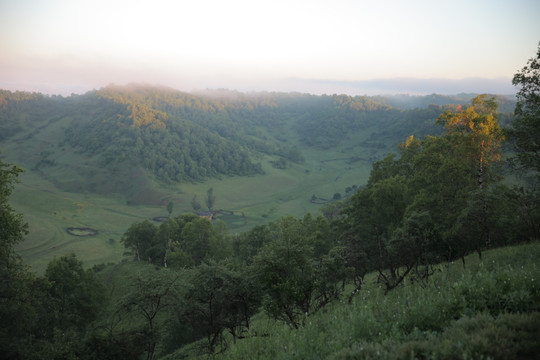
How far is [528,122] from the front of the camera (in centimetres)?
1884

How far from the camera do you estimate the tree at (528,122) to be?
18688mm

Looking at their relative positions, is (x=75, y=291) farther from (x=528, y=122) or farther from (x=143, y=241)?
(x=528, y=122)

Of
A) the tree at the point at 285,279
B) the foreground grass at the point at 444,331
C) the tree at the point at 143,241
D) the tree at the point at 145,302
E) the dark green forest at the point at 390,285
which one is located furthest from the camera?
the tree at the point at 143,241

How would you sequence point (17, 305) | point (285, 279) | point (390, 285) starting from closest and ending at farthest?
point (285, 279) < point (390, 285) < point (17, 305)

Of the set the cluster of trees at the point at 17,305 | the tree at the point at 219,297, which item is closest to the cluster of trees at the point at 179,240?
the cluster of trees at the point at 17,305

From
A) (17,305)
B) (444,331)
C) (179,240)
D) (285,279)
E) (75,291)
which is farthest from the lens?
(179,240)

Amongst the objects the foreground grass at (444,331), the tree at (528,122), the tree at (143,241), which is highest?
the tree at (528,122)

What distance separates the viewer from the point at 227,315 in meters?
19.7

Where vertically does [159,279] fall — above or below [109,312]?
above

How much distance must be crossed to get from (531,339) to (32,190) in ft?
759

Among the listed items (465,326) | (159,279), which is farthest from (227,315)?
(465,326)

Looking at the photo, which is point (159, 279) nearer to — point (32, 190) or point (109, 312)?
point (109, 312)

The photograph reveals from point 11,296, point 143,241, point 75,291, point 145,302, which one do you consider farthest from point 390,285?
point 143,241

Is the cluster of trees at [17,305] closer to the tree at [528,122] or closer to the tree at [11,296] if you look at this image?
the tree at [11,296]
